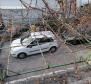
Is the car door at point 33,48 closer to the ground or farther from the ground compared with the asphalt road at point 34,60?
farther from the ground

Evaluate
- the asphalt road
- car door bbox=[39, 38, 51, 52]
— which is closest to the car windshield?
car door bbox=[39, 38, 51, 52]

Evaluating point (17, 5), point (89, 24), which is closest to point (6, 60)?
point (17, 5)

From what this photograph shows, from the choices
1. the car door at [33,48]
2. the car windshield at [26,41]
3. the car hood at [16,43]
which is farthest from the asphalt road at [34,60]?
the car windshield at [26,41]

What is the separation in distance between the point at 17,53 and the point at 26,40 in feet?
2.49

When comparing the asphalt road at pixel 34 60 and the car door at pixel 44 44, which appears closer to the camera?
the asphalt road at pixel 34 60

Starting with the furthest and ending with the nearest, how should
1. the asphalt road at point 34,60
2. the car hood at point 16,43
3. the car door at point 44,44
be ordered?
the car door at point 44,44 → the car hood at point 16,43 → the asphalt road at point 34,60

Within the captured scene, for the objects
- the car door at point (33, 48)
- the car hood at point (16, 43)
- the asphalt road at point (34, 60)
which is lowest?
the asphalt road at point (34, 60)

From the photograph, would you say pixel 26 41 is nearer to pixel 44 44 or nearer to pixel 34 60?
pixel 44 44

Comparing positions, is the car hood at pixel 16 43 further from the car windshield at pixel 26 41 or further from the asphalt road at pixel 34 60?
the asphalt road at pixel 34 60

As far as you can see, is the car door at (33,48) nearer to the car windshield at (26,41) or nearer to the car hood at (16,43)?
the car windshield at (26,41)

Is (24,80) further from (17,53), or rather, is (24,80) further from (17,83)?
(17,53)

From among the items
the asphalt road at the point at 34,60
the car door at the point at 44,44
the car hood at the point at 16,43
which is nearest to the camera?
the asphalt road at the point at 34,60

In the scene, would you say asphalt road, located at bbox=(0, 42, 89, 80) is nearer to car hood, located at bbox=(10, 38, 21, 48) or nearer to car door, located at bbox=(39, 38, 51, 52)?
car door, located at bbox=(39, 38, 51, 52)

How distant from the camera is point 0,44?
12.0m
